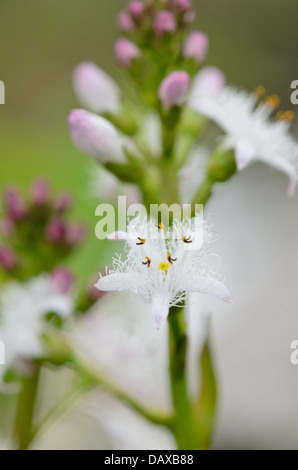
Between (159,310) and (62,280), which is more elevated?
(62,280)

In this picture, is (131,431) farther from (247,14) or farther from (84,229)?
(247,14)

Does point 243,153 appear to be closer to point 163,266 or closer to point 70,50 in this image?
point 163,266

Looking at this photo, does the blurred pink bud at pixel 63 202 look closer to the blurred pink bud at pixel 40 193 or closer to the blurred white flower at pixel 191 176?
the blurred pink bud at pixel 40 193

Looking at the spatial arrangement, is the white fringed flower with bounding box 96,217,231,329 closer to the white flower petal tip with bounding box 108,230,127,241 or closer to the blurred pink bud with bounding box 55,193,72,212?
the white flower petal tip with bounding box 108,230,127,241

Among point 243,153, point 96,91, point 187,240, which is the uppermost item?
point 96,91

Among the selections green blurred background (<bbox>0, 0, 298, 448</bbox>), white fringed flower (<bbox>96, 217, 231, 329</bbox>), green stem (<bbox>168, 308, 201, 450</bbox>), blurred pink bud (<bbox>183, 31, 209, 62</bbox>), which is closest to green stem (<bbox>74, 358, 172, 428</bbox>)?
green stem (<bbox>168, 308, 201, 450</bbox>)

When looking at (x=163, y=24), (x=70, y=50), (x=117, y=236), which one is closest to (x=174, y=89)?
(x=163, y=24)
